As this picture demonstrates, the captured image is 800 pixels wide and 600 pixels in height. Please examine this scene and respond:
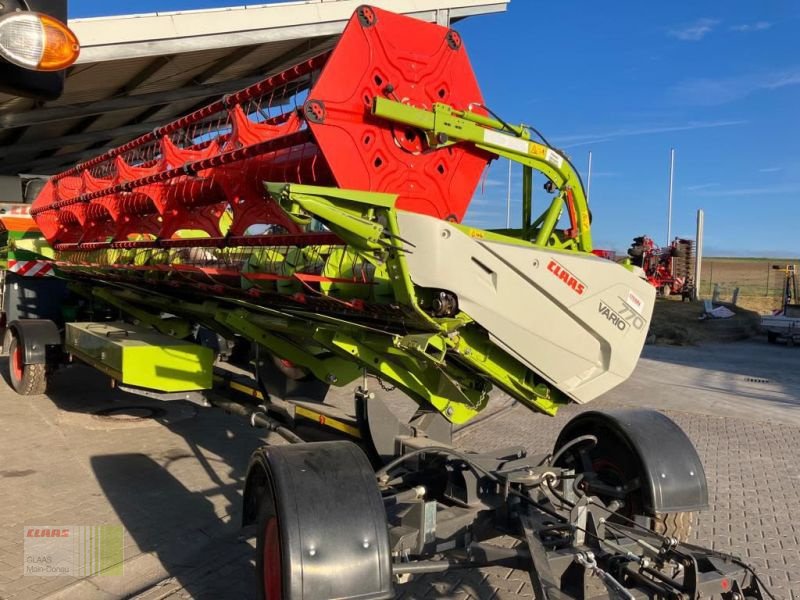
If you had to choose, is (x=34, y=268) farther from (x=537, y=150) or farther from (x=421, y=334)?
(x=537, y=150)

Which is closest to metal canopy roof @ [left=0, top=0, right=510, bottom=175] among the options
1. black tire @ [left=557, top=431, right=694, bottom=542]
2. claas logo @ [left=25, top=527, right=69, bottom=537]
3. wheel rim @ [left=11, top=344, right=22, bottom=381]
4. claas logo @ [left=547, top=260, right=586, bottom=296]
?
wheel rim @ [left=11, top=344, right=22, bottom=381]

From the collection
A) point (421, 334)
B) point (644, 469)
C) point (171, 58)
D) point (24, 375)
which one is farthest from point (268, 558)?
point (171, 58)

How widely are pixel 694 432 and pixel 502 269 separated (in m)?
5.65

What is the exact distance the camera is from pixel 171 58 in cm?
1192

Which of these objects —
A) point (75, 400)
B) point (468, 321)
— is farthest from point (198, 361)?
point (75, 400)

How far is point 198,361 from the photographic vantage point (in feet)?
17.7

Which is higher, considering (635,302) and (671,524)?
(635,302)

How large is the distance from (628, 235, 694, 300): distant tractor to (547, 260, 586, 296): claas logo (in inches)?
933

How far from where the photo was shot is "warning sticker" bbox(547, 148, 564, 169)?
12.3 feet

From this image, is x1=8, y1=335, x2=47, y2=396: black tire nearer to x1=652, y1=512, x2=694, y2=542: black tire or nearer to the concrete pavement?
the concrete pavement

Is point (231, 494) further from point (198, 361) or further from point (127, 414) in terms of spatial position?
point (127, 414)

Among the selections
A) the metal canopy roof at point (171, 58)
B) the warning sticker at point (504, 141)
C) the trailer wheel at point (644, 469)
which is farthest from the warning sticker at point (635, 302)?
the metal canopy roof at point (171, 58)
